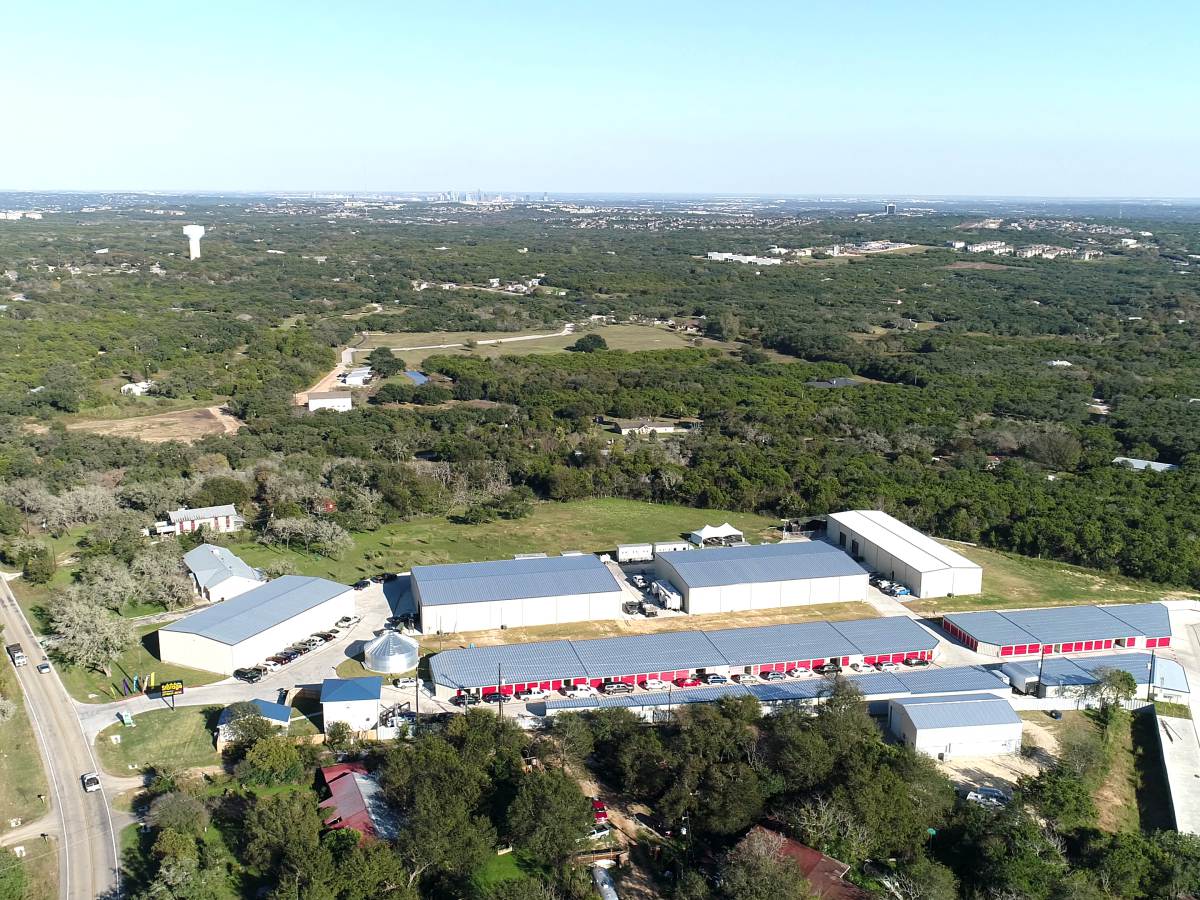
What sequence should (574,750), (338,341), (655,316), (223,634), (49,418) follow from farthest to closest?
1. (655,316)
2. (338,341)
3. (49,418)
4. (223,634)
5. (574,750)

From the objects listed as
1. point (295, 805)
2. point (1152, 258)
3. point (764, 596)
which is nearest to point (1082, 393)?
point (764, 596)

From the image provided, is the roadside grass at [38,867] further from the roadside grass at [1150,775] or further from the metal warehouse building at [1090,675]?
the metal warehouse building at [1090,675]

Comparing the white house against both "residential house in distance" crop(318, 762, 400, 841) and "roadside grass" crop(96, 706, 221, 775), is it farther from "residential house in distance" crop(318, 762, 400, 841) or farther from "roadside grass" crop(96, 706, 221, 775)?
"roadside grass" crop(96, 706, 221, 775)

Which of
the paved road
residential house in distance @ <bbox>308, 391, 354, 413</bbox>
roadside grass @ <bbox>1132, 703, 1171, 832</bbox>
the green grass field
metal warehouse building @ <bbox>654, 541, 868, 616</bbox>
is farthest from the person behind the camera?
the green grass field

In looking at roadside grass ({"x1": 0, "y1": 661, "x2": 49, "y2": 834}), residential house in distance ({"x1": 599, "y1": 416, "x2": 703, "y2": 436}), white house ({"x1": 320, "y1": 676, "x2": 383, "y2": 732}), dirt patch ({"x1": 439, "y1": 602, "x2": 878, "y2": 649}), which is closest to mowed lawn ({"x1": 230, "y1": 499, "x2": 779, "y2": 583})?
dirt patch ({"x1": 439, "y1": 602, "x2": 878, "y2": 649})

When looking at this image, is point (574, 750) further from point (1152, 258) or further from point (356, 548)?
point (1152, 258)

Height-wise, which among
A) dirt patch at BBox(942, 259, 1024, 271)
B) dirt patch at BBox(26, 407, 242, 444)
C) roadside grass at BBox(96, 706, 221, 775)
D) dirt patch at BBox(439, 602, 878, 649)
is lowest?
dirt patch at BBox(439, 602, 878, 649)
